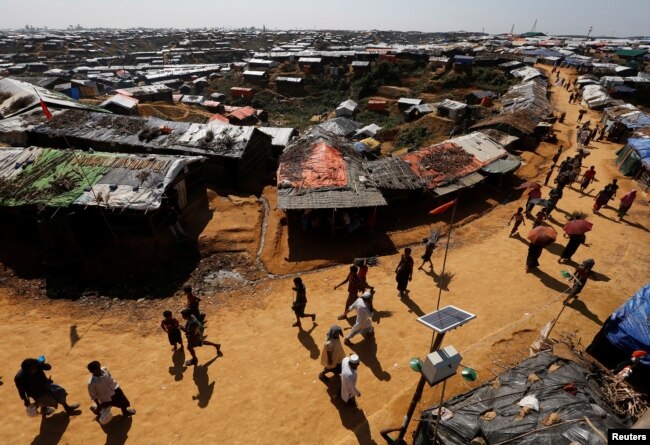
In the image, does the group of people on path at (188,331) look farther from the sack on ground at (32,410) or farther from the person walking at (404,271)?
the person walking at (404,271)

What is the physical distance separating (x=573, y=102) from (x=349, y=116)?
94.4ft

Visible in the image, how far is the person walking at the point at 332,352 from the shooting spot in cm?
785

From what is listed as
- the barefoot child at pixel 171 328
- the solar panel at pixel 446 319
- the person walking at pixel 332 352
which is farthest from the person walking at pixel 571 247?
the barefoot child at pixel 171 328

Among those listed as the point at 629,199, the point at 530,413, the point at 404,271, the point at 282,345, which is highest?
the point at 530,413

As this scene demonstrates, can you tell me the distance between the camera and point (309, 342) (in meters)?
10.1

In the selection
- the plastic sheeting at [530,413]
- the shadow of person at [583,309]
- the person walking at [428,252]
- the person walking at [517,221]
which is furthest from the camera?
the person walking at [517,221]

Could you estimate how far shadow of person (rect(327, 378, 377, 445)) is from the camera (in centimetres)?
736

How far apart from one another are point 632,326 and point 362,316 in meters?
6.84

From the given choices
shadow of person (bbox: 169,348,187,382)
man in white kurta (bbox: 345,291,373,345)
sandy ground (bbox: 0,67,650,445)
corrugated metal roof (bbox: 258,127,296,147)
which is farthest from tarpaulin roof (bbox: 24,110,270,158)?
man in white kurta (bbox: 345,291,373,345)

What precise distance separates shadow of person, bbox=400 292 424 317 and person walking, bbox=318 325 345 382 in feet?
12.5

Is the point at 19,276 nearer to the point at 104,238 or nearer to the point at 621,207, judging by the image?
the point at 104,238

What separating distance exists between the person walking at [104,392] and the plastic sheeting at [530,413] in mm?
6820

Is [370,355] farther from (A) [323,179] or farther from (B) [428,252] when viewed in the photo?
(A) [323,179]

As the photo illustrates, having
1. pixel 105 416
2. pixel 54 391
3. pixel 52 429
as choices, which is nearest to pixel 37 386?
pixel 54 391
